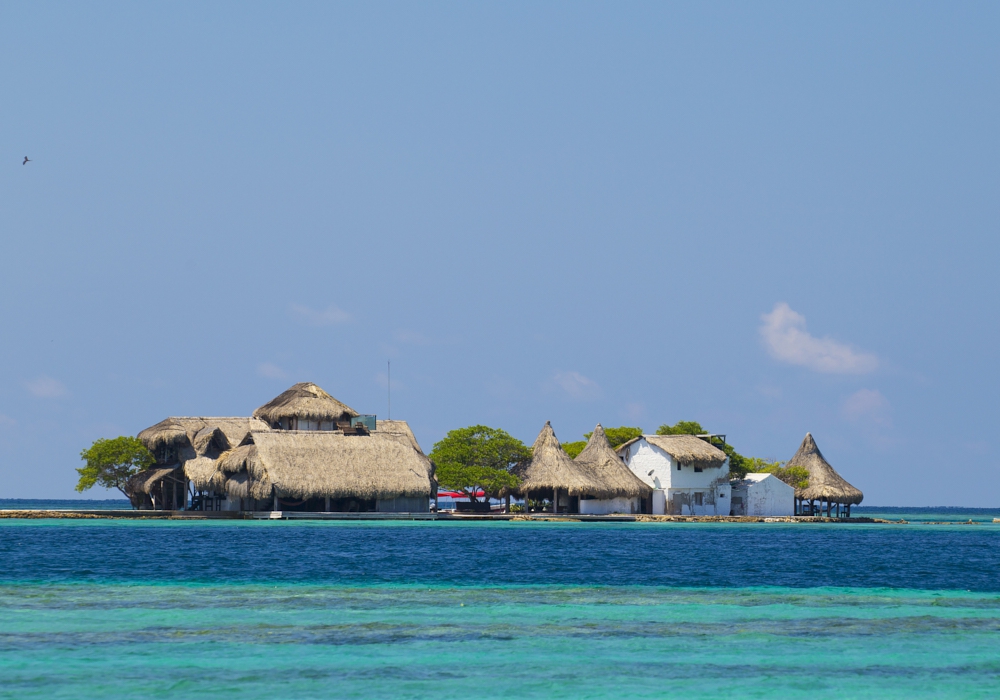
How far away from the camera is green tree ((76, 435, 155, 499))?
199 feet

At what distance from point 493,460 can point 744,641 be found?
45.2 metres

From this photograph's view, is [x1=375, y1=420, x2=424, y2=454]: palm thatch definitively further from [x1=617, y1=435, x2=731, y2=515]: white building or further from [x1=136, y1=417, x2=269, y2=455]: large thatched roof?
[x1=617, y1=435, x2=731, y2=515]: white building

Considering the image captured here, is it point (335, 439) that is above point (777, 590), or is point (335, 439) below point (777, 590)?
above

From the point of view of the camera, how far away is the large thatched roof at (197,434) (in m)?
60.0

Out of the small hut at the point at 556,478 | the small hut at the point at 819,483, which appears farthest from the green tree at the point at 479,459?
the small hut at the point at 819,483

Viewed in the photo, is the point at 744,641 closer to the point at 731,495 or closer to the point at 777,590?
the point at 777,590

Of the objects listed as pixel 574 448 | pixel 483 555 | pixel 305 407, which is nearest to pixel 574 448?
pixel 574 448

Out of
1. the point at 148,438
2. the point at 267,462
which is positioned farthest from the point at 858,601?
the point at 148,438

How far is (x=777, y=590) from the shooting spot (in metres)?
24.4

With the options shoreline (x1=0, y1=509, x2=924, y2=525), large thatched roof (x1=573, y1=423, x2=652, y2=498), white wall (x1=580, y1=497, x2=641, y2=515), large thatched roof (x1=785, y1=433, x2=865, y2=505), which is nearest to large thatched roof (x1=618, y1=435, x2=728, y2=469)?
large thatched roof (x1=573, y1=423, x2=652, y2=498)

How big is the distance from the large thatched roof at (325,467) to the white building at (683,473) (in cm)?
1268

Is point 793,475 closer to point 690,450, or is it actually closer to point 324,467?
point 690,450

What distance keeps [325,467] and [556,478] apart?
1140cm

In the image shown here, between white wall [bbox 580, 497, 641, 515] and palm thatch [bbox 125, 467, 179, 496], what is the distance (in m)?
20.5
